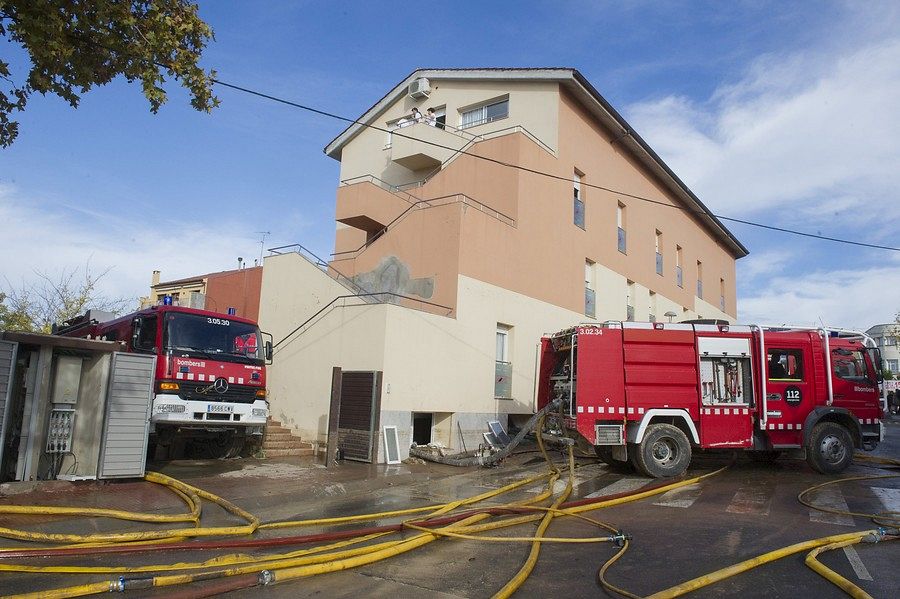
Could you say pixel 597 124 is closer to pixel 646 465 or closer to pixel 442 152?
pixel 442 152

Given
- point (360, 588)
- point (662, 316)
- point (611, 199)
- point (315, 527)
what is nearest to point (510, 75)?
point (611, 199)

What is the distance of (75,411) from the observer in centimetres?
920

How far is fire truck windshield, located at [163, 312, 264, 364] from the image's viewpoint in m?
11.2

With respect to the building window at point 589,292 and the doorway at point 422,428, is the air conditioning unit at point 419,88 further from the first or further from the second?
the doorway at point 422,428

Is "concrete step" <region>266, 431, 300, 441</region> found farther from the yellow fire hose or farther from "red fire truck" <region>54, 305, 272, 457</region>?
the yellow fire hose

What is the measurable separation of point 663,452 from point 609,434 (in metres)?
1.14

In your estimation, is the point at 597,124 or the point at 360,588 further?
the point at 597,124

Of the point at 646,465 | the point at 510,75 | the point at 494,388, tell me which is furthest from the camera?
the point at 510,75

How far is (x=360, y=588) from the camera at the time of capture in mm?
5039

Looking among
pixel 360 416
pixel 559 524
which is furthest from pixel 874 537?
pixel 360 416

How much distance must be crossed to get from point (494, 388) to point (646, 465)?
6029 mm

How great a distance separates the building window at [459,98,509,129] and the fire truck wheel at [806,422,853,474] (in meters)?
13.8

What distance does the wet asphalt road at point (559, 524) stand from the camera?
5.15 meters

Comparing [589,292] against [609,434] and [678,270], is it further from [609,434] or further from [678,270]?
[609,434]
